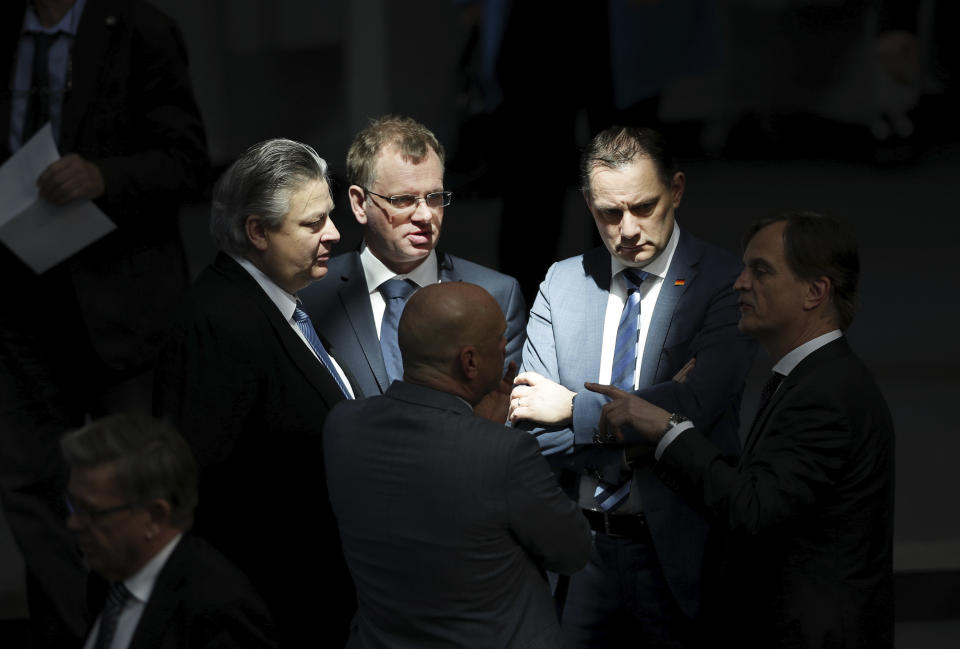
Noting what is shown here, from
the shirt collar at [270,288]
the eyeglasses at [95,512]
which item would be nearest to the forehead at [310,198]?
the shirt collar at [270,288]

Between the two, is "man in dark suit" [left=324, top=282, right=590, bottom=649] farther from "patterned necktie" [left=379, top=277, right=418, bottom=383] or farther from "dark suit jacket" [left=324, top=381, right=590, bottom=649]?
"patterned necktie" [left=379, top=277, right=418, bottom=383]

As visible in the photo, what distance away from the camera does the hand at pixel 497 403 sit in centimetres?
262

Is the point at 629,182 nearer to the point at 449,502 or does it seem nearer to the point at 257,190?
the point at 257,190

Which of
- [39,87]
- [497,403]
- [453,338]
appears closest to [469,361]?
[453,338]

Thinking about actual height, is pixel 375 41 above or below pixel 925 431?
above

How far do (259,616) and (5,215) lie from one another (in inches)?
80.5

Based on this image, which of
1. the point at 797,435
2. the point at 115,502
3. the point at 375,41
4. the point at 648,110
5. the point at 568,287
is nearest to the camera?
the point at 115,502

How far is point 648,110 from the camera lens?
179 inches

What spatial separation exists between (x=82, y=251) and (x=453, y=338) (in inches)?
73.9

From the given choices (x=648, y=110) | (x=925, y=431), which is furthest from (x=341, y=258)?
(x=925, y=431)

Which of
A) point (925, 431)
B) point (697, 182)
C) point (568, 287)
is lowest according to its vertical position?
point (925, 431)

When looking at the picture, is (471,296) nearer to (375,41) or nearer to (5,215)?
(5,215)

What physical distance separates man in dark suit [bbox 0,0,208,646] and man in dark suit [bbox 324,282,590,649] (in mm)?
1636

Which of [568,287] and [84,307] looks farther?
[84,307]
